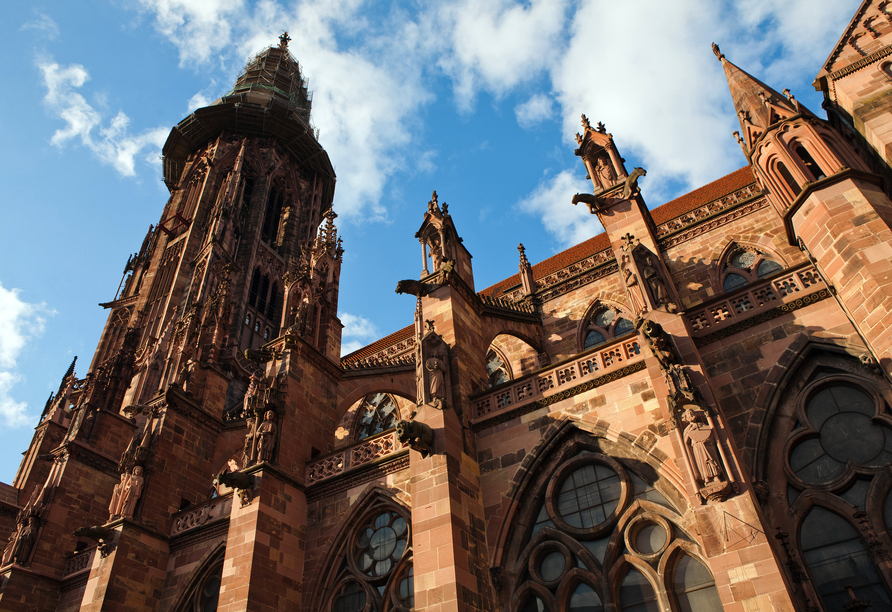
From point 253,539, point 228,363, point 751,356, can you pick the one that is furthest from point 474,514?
point 228,363

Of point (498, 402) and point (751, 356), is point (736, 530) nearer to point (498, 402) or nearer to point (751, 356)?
point (751, 356)

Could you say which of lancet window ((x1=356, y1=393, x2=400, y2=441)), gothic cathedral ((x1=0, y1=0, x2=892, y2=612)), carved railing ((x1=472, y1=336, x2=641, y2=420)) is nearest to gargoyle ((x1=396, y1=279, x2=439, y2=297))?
gothic cathedral ((x1=0, y1=0, x2=892, y2=612))

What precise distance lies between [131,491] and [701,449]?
462 inches

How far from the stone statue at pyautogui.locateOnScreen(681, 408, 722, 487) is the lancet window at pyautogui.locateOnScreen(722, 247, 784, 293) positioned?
717 cm

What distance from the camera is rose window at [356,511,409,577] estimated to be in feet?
34.0

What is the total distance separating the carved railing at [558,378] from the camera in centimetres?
1007

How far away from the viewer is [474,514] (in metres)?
9.42

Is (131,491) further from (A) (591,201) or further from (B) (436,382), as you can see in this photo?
(A) (591,201)

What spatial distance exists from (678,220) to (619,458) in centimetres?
893

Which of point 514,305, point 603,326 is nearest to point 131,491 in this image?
point 514,305

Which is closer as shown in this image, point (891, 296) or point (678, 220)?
point (891, 296)

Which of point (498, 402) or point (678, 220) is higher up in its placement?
point (678, 220)

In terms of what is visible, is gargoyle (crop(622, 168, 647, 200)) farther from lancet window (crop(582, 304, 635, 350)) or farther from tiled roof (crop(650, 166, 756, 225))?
tiled roof (crop(650, 166, 756, 225))

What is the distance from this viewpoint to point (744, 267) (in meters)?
14.3
